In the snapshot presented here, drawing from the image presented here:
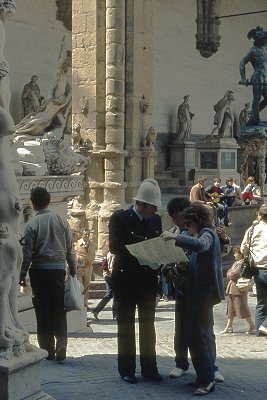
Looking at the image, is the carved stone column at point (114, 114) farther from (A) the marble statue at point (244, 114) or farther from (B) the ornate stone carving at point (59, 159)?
(A) the marble statue at point (244, 114)

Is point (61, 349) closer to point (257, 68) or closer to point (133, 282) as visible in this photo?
point (133, 282)

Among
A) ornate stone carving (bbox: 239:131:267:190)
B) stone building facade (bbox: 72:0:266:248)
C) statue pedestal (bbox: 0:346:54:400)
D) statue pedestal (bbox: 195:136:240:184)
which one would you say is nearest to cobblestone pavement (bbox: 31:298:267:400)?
statue pedestal (bbox: 0:346:54:400)

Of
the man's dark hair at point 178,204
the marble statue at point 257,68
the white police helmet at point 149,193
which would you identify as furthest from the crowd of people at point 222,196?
the white police helmet at point 149,193

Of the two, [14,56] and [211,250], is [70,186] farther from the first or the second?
[14,56]

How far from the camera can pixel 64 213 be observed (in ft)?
29.6

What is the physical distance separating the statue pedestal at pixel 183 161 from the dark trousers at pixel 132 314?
65.6 ft

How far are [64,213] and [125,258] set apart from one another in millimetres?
3501

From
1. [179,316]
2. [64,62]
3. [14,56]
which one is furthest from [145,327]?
[14,56]

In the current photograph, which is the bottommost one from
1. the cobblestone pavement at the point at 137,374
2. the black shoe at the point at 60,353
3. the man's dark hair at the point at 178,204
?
the cobblestone pavement at the point at 137,374

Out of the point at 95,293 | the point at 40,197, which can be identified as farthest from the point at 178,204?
the point at 95,293

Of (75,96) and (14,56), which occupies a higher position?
(14,56)

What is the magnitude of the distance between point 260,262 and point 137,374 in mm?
3317

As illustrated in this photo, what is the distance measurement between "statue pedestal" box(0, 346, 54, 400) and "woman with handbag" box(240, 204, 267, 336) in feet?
14.9

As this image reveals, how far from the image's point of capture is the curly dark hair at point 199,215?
5543 mm
